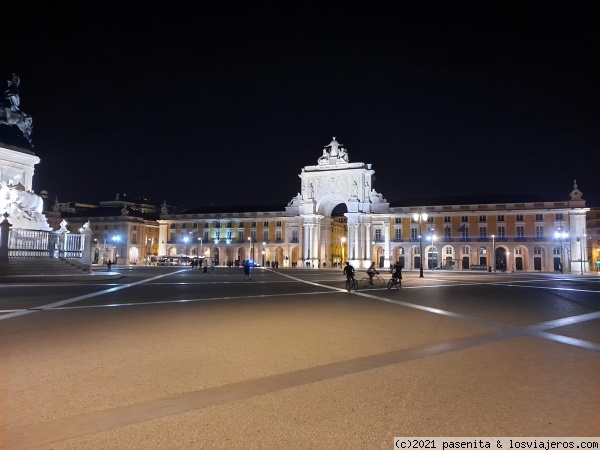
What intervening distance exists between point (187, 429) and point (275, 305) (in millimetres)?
9941

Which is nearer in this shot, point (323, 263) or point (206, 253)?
point (323, 263)

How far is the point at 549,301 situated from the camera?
1557 centimetres

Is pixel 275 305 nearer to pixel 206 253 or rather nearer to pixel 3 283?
pixel 3 283

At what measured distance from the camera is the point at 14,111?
26.6m

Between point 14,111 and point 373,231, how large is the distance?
2378 inches

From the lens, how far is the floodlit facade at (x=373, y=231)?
68.1 m

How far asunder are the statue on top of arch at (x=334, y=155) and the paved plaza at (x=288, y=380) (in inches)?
2762

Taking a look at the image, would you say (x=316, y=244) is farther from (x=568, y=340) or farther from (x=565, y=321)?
(x=568, y=340)

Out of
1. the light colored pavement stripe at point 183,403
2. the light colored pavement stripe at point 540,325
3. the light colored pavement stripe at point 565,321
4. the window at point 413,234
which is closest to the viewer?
the light colored pavement stripe at point 183,403

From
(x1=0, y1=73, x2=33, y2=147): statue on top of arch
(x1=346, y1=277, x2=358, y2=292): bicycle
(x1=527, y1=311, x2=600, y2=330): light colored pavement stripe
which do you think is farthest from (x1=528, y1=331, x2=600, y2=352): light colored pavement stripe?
(x1=0, y1=73, x2=33, y2=147): statue on top of arch

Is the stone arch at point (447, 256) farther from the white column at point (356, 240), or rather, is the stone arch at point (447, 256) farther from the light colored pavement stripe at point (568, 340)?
the light colored pavement stripe at point (568, 340)

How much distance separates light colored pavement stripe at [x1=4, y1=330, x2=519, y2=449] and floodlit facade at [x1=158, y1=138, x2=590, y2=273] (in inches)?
2494

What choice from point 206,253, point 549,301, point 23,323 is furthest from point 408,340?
point 206,253

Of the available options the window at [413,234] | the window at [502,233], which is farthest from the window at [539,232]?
the window at [413,234]
